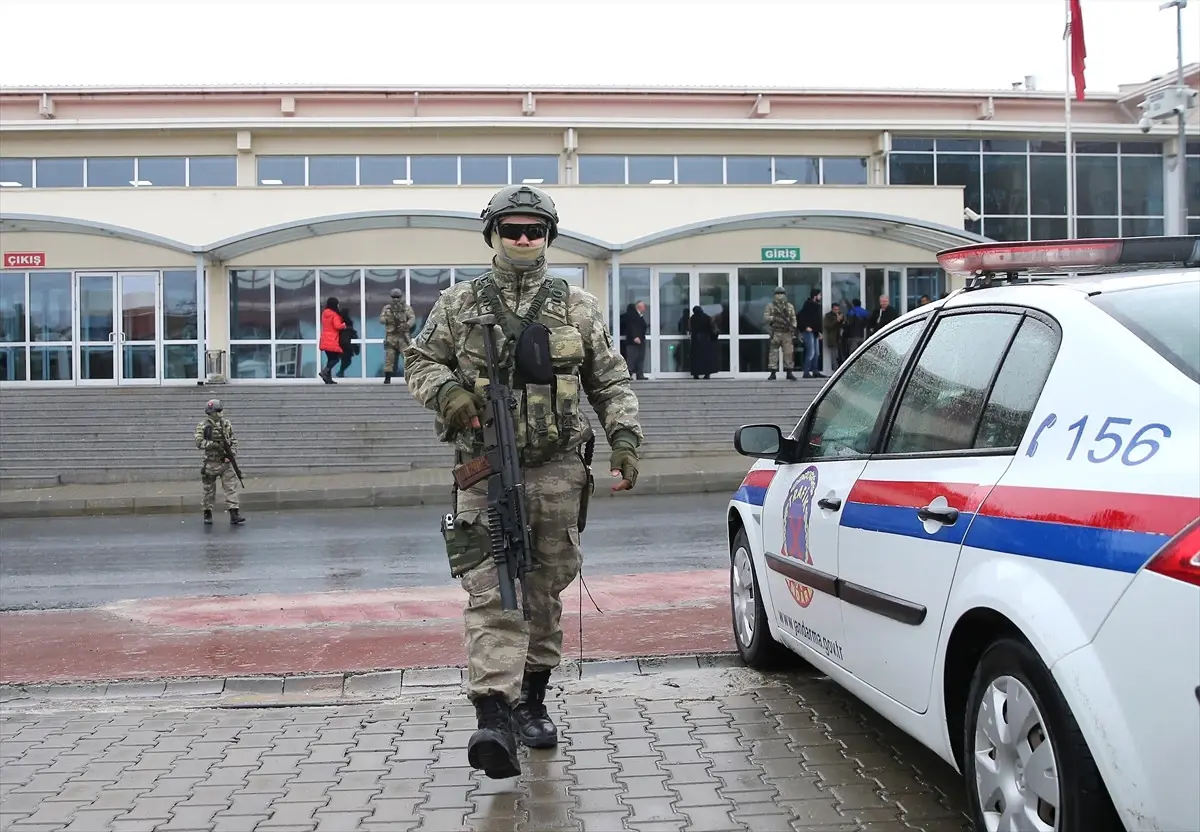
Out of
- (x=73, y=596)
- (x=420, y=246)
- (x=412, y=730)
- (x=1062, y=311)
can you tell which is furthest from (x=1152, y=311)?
(x=420, y=246)

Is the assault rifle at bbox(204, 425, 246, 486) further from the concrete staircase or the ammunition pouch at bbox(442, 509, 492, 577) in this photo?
the ammunition pouch at bbox(442, 509, 492, 577)

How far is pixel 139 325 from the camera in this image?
27.6 metres

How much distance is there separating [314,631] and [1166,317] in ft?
17.5

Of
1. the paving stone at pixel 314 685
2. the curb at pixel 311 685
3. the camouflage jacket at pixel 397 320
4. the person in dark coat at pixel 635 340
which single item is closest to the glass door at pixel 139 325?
the camouflage jacket at pixel 397 320

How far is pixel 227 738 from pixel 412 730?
740 millimetres

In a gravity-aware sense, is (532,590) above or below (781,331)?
below

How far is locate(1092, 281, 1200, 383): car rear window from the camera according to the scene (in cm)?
278

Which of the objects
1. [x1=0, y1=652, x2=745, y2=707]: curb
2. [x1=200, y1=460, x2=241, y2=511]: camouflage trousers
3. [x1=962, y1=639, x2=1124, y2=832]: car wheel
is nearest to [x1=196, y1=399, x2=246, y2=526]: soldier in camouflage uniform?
[x1=200, y1=460, x2=241, y2=511]: camouflage trousers

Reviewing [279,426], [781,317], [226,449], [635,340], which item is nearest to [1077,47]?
[781,317]

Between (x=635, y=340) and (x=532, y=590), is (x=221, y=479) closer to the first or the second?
(x=532, y=590)

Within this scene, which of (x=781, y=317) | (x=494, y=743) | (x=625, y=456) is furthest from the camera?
(x=781, y=317)

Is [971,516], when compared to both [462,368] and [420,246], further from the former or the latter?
[420,246]

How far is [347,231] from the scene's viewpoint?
→ 2719 centimetres

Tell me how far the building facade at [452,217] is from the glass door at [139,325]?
0.17 feet
